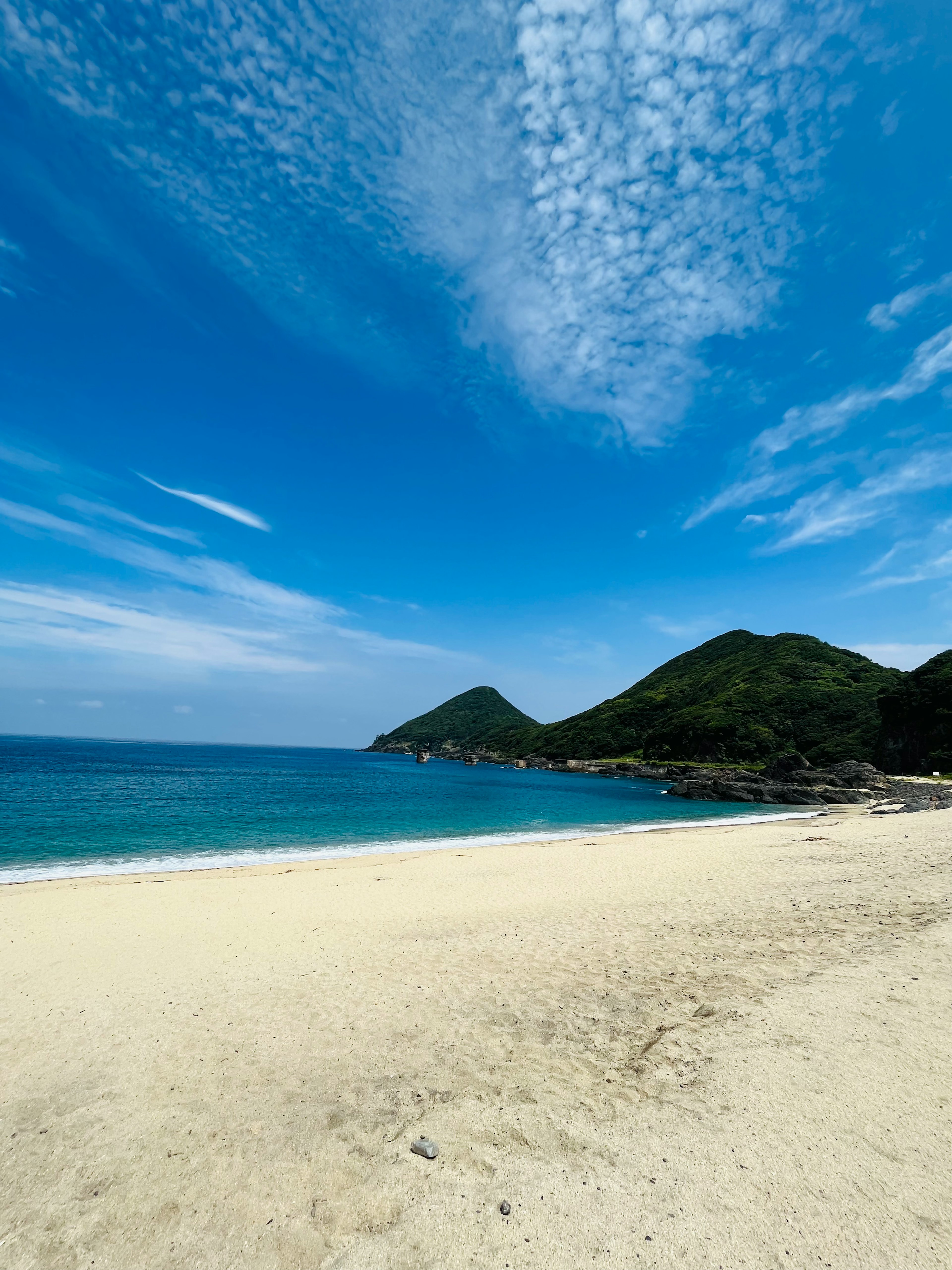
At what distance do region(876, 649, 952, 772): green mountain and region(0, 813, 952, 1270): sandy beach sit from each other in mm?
83513

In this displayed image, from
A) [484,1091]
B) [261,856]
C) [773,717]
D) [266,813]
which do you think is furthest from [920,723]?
[484,1091]

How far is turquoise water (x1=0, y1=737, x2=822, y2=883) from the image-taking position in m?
25.5

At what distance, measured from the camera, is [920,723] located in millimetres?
77562

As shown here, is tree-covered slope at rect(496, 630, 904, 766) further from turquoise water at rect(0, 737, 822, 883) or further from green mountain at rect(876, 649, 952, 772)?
turquoise water at rect(0, 737, 822, 883)

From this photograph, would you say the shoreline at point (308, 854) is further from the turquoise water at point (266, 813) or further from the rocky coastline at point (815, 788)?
the rocky coastline at point (815, 788)

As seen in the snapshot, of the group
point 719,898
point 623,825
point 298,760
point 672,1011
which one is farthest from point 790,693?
point 298,760

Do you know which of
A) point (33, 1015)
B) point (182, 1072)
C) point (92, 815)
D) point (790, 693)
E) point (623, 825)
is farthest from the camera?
point (790, 693)

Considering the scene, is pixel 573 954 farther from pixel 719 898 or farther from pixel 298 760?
pixel 298 760

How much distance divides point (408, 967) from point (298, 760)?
16753 cm

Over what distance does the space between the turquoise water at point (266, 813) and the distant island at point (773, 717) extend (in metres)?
25.7

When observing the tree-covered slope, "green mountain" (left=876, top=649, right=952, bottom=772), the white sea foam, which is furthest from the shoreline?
the tree-covered slope

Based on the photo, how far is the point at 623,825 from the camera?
134ft

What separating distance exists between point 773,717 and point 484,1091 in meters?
116

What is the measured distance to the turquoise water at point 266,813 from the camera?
1006 inches
